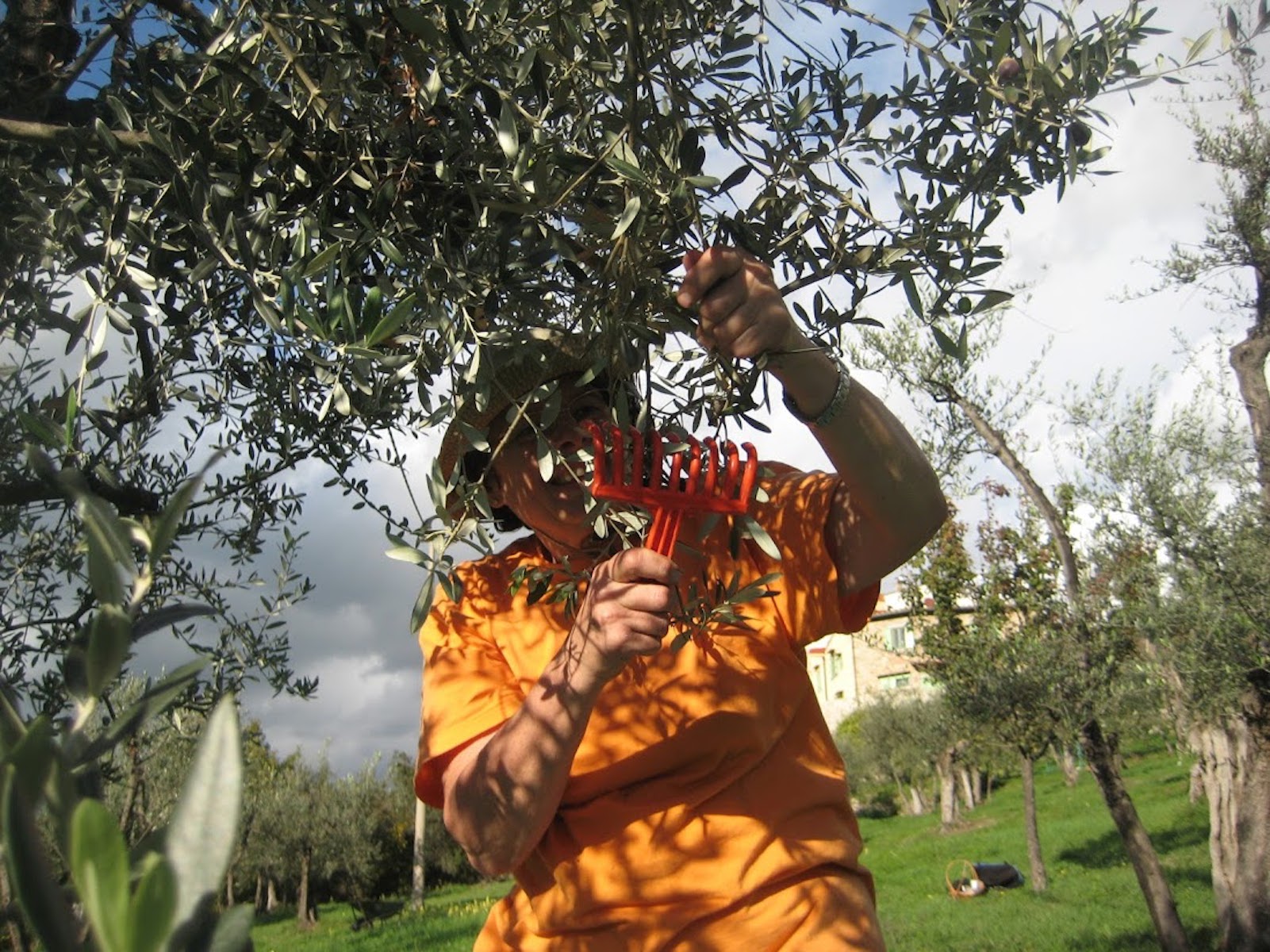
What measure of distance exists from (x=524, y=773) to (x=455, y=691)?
0.38 m

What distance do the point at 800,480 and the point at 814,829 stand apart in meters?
0.77

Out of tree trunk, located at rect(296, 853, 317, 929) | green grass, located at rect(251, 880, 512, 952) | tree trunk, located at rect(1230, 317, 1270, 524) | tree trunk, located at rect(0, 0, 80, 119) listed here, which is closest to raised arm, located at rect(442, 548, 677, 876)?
tree trunk, located at rect(0, 0, 80, 119)

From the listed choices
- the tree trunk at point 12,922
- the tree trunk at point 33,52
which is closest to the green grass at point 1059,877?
the tree trunk at point 12,922

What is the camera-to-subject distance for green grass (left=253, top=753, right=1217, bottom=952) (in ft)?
44.7

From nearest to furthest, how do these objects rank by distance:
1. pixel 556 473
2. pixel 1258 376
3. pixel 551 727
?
1. pixel 551 727
2. pixel 556 473
3. pixel 1258 376

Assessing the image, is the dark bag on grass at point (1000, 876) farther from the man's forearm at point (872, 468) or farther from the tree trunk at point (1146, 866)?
the man's forearm at point (872, 468)

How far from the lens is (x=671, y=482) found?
1729 millimetres

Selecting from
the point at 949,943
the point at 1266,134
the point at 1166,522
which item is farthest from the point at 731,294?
the point at 949,943

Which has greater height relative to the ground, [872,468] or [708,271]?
[708,271]

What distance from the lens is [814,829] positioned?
6.72 ft

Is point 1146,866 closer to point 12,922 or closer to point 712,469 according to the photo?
point 712,469

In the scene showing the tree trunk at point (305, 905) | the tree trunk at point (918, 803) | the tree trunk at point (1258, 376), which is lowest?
the tree trunk at point (918, 803)

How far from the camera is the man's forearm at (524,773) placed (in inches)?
73.2

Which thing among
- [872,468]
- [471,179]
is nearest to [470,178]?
[471,179]
